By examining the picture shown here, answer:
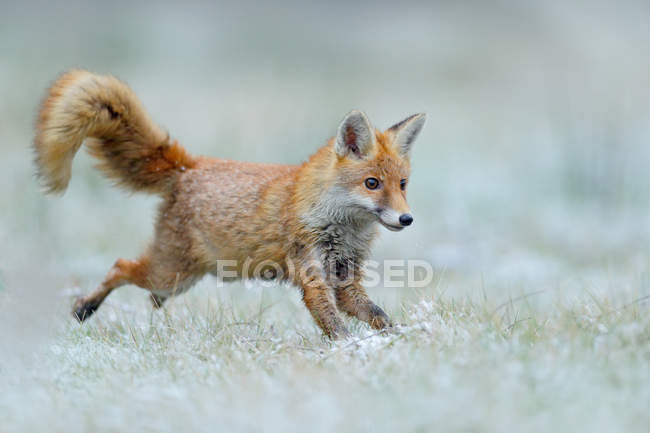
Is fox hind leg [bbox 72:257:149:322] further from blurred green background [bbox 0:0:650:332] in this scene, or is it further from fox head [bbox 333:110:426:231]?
fox head [bbox 333:110:426:231]

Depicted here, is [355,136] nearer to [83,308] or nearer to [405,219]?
[405,219]

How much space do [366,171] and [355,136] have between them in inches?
11.6

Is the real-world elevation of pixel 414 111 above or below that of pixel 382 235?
above

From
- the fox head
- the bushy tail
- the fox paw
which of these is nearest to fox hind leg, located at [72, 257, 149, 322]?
the fox paw

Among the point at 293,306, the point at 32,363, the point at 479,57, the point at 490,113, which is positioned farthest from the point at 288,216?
the point at 479,57

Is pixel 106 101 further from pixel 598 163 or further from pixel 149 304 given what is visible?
pixel 598 163

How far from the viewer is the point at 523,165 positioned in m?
12.8

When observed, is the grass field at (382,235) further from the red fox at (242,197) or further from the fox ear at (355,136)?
the fox ear at (355,136)

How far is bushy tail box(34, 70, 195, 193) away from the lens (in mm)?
4980

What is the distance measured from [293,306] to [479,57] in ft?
57.5

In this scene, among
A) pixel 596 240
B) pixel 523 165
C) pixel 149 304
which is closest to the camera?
pixel 149 304

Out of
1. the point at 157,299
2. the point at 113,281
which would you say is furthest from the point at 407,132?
the point at 113,281

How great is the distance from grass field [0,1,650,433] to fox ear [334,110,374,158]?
3.30 ft

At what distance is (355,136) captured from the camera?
480 centimetres
